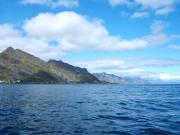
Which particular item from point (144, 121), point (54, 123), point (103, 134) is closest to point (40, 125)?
point (54, 123)

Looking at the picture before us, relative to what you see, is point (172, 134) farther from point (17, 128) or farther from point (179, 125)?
point (17, 128)

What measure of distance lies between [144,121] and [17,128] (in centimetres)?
1863

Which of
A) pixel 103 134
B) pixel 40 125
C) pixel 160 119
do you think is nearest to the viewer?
pixel 103 134

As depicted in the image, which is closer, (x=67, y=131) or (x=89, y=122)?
(x=67, y=131)

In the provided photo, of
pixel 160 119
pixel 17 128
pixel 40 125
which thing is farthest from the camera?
pixel 160 119

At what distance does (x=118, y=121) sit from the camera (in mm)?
43031

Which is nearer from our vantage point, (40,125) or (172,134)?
(172,134)

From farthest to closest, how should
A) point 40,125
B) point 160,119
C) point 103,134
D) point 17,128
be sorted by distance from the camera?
point 160,119 → point 40,125 → point 17,128 → point 103,134

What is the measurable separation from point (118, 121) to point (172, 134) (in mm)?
10618

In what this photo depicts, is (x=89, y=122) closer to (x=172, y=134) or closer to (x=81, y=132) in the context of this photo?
(x=81, y=132)

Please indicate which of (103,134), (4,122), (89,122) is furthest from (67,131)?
(4,122)

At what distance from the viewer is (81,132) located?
34.1 metres

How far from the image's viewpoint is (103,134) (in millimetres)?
33000

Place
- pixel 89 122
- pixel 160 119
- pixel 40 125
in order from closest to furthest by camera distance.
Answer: pixel 40 125 → pixel 89 122 → pixel 160 119
